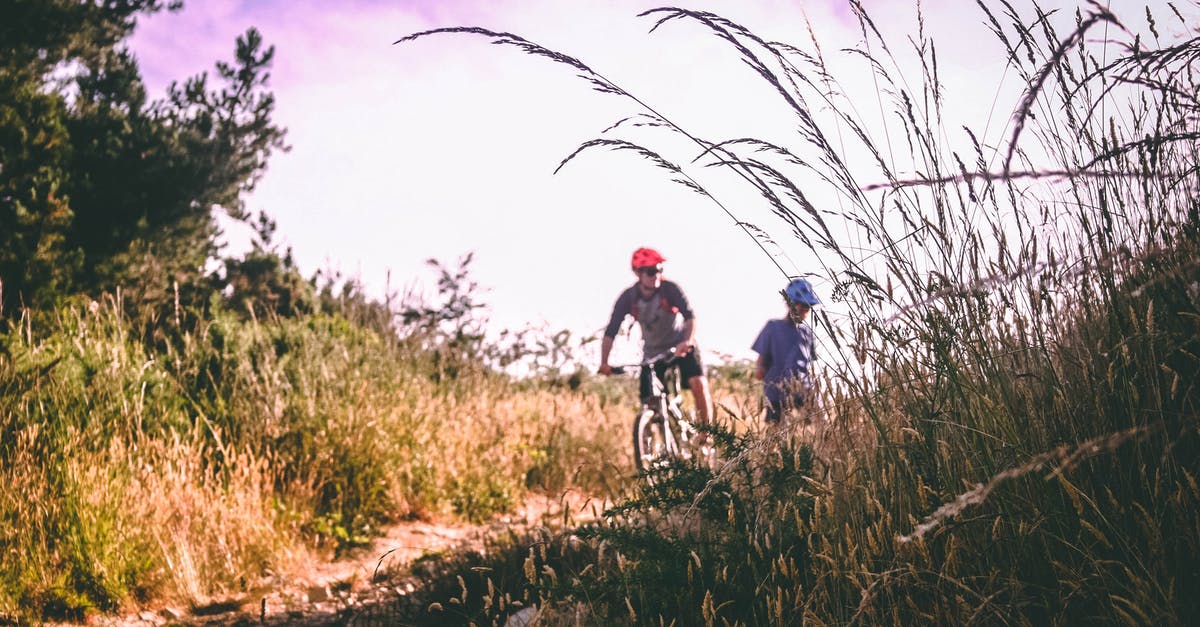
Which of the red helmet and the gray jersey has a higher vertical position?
the red helmet

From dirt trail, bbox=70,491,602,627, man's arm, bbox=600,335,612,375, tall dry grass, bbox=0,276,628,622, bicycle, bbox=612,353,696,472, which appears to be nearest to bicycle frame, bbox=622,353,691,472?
bicycle, bbox=612,353,696,472

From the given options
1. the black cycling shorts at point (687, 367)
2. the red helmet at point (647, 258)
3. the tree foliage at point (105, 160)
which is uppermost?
the tree foliage at point (105, 160)

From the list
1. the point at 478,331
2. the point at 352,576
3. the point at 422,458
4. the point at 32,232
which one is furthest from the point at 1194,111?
the point at 32,232

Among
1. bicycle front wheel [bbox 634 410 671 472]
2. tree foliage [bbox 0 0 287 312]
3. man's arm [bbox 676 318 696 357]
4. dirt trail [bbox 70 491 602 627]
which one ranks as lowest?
dirt trail [bbox 70 491 602 627]

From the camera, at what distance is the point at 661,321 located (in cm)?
732

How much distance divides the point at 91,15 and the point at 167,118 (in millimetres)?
1513

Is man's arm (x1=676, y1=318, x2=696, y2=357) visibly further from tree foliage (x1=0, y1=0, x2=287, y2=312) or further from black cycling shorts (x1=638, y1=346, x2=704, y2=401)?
tree foliage (x1=0, y1=0, x2=287, y2=312)

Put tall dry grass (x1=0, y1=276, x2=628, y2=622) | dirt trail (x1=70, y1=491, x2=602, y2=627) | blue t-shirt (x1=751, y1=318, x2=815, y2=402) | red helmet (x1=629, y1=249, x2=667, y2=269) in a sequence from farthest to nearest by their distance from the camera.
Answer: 1. red helmet (x1=629, y1=249, x2=667, y2=269)
2. blue t-shirt (x1=751, y1=318, x2=815, y2=402)
3. tall dry grass (x1=0, y1=276, x2=628, y2=622)
4. dirt trail (x1=70, y1=491, x2=602, y2=627)

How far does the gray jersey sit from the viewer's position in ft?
24.0

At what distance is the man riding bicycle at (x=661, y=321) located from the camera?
23.7 ft

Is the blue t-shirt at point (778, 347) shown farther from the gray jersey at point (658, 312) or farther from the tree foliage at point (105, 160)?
the tree foliage at point (105, 160)

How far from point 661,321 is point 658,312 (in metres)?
0.10

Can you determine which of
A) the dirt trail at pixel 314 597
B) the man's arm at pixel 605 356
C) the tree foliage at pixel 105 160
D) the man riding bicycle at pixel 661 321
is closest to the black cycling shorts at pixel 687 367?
the man riding bicycle at pixel 661 321

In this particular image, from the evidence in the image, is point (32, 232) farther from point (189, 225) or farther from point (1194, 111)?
point (1194, 111)
